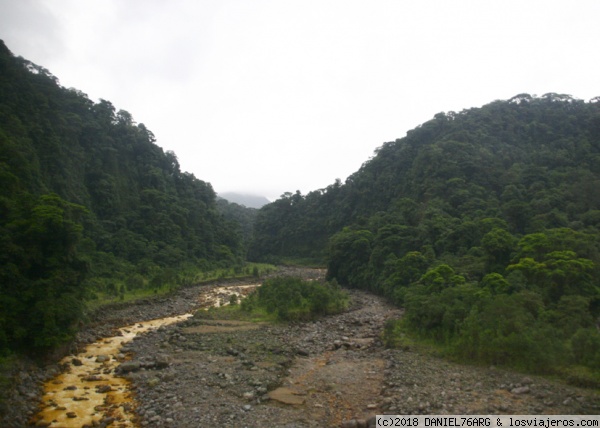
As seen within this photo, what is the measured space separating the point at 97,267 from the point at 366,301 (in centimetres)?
2526

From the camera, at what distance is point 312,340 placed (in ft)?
69.5

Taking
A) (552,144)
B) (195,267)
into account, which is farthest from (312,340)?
(552,144)

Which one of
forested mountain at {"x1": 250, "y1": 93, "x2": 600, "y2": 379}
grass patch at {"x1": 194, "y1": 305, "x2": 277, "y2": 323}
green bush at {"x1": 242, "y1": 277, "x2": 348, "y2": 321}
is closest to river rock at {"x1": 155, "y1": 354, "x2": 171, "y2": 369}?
grass patch at {"x1": 194, "y1": 305, "x2": 277, "y2": 323}

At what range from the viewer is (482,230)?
1304 inches

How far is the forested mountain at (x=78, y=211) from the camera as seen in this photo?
15266 mm

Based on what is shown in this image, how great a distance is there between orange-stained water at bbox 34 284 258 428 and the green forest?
1671 mm

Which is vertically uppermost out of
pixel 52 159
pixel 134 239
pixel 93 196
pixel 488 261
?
pixel 52 159

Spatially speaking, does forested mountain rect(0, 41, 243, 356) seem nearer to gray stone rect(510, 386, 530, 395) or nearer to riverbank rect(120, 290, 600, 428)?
riverbank rect(120, 290, 600, 428)

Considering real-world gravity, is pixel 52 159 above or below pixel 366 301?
above

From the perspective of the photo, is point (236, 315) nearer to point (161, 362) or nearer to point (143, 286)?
point (161, 362)

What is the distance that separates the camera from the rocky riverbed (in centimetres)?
1136

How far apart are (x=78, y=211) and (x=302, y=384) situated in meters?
17.3

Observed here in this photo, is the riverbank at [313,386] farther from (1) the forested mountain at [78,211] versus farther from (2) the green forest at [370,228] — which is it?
(1) the forested mountain at [78,211]

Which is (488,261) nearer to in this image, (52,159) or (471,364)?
(471,364)
